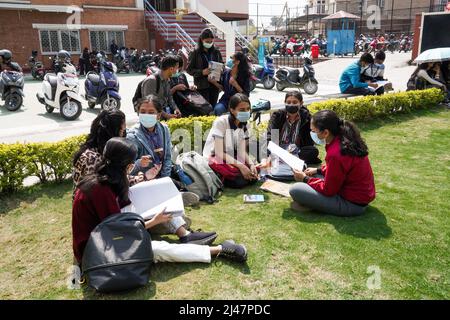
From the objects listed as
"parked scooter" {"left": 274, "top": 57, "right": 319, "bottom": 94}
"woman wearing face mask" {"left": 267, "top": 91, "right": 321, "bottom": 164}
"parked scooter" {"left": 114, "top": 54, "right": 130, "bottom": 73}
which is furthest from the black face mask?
"parked scooter" {"left": 114, "top": 54, "right": 130, "bottom": 73}

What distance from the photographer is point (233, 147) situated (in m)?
4.60

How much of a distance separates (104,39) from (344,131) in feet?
64.0

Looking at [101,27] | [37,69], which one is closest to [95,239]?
[37,69]

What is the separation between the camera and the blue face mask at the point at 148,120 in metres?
3.91

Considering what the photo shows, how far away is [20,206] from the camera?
4160mm

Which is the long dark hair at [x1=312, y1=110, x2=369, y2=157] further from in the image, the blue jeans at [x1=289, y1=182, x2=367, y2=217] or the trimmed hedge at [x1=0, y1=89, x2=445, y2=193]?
the trimmed hedge at [x1=0, y1=89, x2=445, y2=193]

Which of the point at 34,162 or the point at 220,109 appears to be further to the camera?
the point at 220,109

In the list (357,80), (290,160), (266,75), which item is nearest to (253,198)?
(290,160)

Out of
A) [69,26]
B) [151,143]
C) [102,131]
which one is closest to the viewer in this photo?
[102,131]

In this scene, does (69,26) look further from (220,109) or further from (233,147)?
(233,147)

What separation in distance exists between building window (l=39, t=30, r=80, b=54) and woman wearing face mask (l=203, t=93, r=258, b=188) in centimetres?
1732

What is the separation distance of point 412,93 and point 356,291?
7.10 meters

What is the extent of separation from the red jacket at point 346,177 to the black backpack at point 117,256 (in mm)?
1771

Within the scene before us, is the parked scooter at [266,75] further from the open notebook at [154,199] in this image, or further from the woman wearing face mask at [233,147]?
the open notebook at [154,199]
